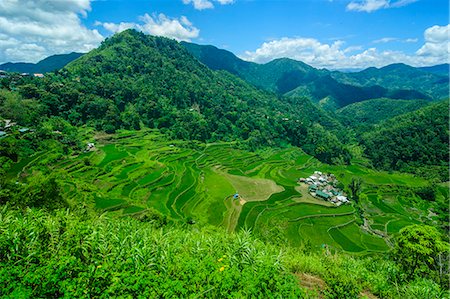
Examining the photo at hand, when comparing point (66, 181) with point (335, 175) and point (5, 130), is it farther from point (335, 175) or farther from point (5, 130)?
point (335, 175)

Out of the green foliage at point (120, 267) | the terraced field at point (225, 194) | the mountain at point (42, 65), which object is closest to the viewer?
the green foliage at point (120, 267)

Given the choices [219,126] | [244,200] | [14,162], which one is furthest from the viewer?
[219,126]

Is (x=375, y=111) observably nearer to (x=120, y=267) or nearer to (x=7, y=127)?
(x=7, y=127)

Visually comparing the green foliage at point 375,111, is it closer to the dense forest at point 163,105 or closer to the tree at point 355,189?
the dense forest at point 163,105

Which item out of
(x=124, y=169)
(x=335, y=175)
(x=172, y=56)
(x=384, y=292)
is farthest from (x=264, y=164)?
(x=172, y=56)

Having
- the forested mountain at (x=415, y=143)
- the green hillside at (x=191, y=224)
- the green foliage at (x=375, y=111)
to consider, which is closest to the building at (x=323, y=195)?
the green hillside at (x=191, y=224)

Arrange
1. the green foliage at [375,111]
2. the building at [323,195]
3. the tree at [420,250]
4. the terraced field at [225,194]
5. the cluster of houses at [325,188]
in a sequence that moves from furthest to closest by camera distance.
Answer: the green foliage at [375,111] < the cluster of houses at [325,188] < the building at [323,195] < the terraced field at [225,194] < the tree at [420,250]

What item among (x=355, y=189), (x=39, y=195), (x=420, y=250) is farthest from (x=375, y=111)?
(x=39, y=195)
